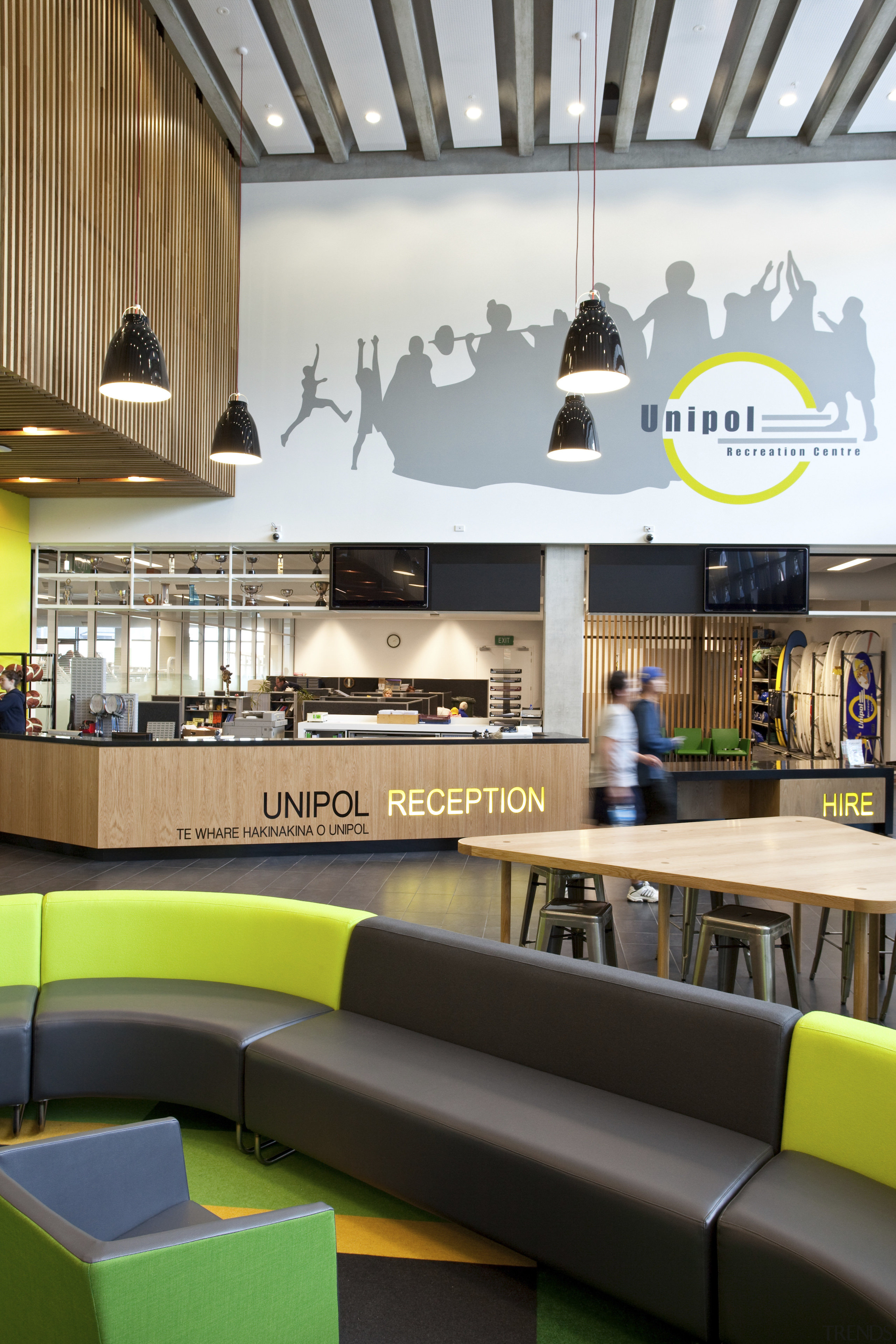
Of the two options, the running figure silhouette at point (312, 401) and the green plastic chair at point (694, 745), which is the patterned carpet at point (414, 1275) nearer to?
the running figure silhouette at point (312, 401)

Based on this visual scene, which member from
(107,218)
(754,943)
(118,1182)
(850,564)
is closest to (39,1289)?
(118,1182)

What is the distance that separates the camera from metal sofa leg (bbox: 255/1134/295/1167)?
2883 millimetres

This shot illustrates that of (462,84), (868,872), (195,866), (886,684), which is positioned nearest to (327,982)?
(868,872)

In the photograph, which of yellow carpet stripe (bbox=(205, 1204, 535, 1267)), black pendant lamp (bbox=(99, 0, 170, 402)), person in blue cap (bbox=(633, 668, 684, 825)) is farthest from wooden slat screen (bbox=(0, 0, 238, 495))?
yellow carpet stripe (bbox=(205, 1204, 535, 1267))

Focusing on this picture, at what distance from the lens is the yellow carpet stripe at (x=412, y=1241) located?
8.01 ft

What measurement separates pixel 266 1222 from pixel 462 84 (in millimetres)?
9749

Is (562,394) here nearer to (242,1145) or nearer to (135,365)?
(135,365)

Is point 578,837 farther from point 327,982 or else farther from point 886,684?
point 886,684

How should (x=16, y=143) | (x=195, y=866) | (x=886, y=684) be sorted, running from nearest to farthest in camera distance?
(x=16, y=143)
(x=195, y=866)
(x=886, y=684)

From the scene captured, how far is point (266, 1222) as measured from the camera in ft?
5.08

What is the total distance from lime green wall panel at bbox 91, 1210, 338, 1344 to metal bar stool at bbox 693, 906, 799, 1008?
93.1 inches

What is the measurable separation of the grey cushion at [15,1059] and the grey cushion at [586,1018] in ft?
3.51

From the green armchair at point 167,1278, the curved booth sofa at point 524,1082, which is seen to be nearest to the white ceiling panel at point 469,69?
the curved booth sofa at point 524,1082

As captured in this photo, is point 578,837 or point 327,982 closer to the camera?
point 327,982
